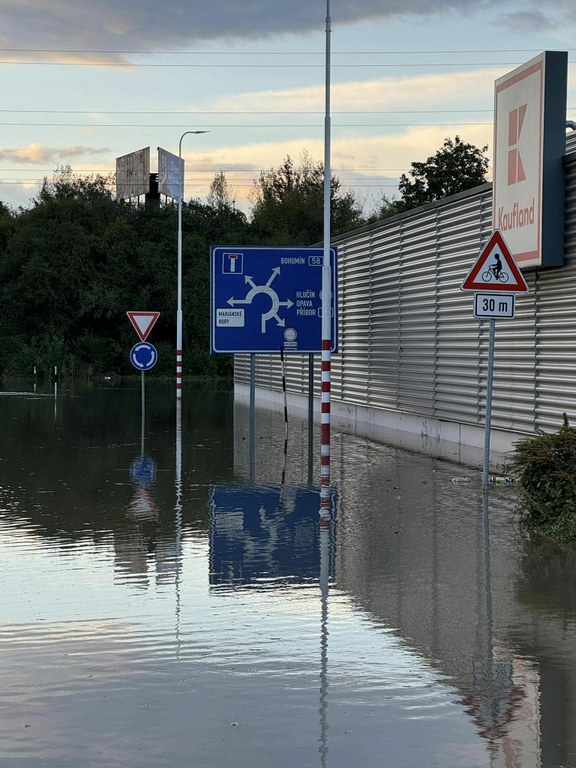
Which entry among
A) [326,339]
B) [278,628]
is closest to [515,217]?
[326,339]

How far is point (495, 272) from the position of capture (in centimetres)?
1580

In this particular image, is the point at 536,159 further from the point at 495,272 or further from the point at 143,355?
the point at 143,355

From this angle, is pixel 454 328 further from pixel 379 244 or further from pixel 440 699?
pixel 440 699

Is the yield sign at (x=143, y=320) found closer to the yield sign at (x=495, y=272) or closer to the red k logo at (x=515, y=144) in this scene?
the red k logo at (x=515, y=144)


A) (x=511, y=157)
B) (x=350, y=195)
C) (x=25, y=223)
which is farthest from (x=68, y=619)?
(x=350, y=195)

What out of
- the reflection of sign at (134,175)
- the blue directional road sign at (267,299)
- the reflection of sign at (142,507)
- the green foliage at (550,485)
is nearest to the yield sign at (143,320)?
the blue directional road sign at (267,299)

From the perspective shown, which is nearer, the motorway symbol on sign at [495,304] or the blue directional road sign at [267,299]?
the motorway symbol on sign at [495,304]

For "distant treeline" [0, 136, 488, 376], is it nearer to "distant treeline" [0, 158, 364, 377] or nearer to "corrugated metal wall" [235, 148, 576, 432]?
"distant treeline" [0, 158, 364, 377]

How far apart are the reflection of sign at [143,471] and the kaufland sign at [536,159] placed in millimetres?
5916

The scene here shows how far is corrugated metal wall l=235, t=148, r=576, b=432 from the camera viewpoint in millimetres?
17875

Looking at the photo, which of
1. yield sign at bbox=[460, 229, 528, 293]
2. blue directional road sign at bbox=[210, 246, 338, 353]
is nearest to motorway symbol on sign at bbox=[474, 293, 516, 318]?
yield sign at bbox=[460, 229, 528, 293]

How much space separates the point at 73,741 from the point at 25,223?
259 feet

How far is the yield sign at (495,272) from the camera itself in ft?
51.5

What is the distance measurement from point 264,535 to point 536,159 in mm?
7940
